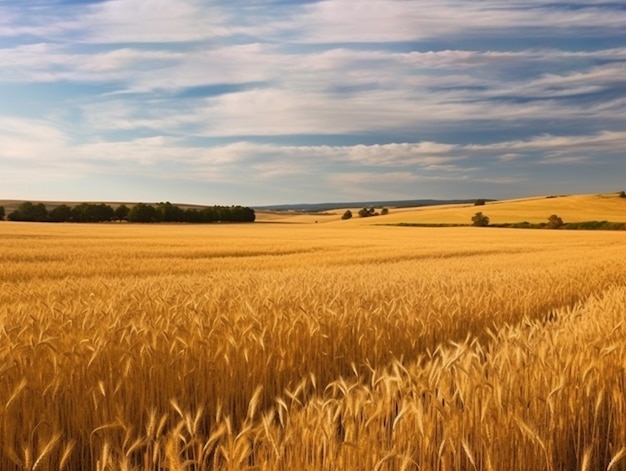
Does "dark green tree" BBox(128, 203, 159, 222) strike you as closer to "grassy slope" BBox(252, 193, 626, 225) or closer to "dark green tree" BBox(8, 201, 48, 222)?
"dark green tree" BBox(8, 201, 48, 222)

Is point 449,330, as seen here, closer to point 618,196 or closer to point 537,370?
point 537,370

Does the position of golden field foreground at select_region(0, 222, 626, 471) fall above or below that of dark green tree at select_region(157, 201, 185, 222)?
below

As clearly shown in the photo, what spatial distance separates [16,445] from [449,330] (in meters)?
4.19

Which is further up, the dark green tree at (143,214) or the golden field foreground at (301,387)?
the dark green tree at (143,214)

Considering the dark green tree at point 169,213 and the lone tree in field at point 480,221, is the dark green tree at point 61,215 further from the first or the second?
the lone tree in field at point 480,221

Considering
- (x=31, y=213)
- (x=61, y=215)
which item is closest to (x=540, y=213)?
(x=61, y=215)

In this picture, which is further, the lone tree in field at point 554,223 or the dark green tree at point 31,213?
the dark green tree at point 31,213

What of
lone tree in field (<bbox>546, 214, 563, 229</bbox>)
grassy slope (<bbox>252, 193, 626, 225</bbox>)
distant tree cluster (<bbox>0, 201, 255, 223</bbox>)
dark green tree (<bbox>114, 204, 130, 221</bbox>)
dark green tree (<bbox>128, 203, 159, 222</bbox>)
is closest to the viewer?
lone tree in field (<bbox>546, 214, 563, 229</bbox>)

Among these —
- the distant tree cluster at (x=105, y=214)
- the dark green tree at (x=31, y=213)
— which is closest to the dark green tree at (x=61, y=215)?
the distant tree cluster at (x=105, y=214)

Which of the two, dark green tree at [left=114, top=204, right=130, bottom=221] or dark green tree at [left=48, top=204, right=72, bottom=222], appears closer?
dark green tree at [left=48, top=204, right=72, bottom=222]

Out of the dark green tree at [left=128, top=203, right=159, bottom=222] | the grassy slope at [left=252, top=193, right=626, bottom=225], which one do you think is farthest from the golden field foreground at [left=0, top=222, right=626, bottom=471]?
the dark green tree at [left=128, top=203, right=159, bottom=222]

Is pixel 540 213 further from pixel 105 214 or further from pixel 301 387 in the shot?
pixel 301 387

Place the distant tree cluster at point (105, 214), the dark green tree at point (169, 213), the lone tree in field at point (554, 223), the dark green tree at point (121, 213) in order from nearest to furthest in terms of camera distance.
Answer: the lone tree in field at point (554, 223)
the distant tree cluster at point (105, 214)
the dark green tree at point (169, 213)
the dark green tree at point (121, 213)

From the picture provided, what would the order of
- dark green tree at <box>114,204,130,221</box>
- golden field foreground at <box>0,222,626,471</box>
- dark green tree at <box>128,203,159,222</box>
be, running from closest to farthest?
golden field foreground at <box>0,222,626,471</box> → dark green tree at <box>128,203,159,222</box> → dark green tree at <box>114,204,130,221</box>
